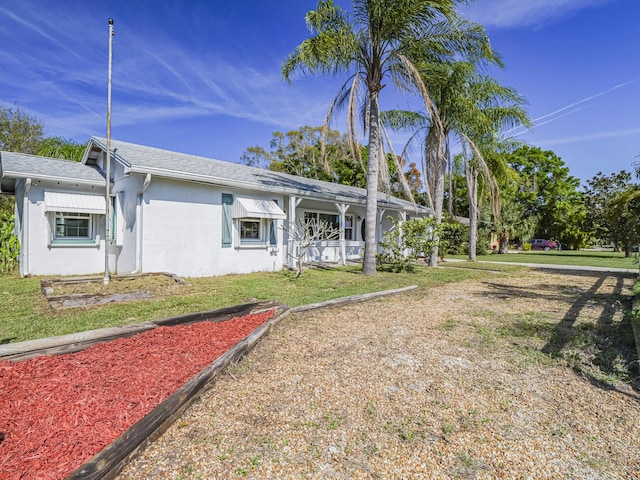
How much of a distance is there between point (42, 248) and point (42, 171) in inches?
91.9

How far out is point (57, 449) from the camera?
229cm

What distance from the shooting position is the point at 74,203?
34.8ft

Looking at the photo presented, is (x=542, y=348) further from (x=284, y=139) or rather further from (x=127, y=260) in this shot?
(x=284, y=139)

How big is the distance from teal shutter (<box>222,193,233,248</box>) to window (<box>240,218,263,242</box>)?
0.51 meters

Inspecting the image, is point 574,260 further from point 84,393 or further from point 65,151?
point 65,151

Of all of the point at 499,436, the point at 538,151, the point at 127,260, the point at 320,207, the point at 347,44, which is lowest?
the point at 499,436

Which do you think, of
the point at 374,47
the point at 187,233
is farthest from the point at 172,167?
the point at 374,47

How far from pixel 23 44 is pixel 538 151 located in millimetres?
43515

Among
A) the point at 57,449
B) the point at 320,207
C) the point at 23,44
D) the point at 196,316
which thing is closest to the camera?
the point at 57,449

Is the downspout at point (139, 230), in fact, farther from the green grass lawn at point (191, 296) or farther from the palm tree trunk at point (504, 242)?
the palm tree trunk at point (504, 242)

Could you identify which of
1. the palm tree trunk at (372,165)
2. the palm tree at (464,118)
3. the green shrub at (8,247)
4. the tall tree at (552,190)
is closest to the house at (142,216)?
the green shrub at (8,247)

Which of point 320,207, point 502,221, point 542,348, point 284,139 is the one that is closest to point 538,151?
point 502,221

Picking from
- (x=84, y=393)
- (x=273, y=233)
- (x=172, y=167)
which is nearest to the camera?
(x=84, y=393)

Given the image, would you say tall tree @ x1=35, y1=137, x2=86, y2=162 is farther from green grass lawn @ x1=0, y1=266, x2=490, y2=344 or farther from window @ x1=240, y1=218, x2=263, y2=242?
window @ x1=240, y1=218, x2=263, y2=242
